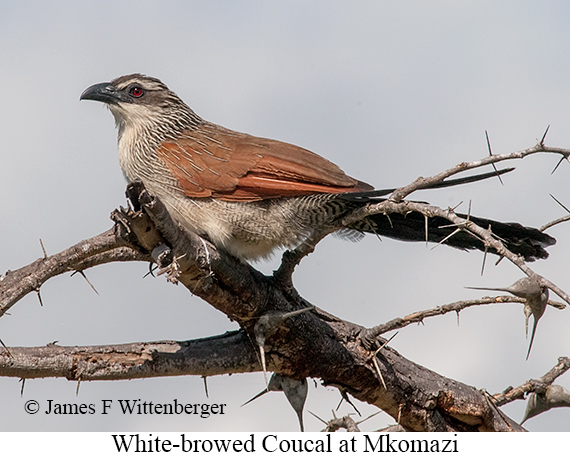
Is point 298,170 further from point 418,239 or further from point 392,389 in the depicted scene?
point 392,389

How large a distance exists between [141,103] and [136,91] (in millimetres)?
116

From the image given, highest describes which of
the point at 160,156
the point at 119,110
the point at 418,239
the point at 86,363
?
the point at 119,110

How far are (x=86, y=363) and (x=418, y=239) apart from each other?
1.98 meters

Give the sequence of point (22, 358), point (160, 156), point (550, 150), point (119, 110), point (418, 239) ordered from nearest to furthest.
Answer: point (550, 150)
point (22, 358)
point (418, 239)
point (160, 156)
point (119, 110)

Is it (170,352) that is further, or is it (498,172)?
(170,352)

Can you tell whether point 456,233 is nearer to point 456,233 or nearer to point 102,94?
point 456,233

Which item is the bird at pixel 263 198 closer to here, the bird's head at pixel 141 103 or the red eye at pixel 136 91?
the bird's head at pixel 141 103

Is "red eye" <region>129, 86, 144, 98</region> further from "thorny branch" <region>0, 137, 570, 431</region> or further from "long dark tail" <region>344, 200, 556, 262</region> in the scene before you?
"long dark tail" <region>344, 200, 556, 262</region>

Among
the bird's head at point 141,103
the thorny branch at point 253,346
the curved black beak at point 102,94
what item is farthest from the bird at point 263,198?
the curved black beak at point 102,94

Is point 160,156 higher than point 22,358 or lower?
higher

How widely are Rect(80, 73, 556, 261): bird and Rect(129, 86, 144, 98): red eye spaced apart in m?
0.61

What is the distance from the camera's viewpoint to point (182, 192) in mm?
4133

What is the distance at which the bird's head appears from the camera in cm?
488
